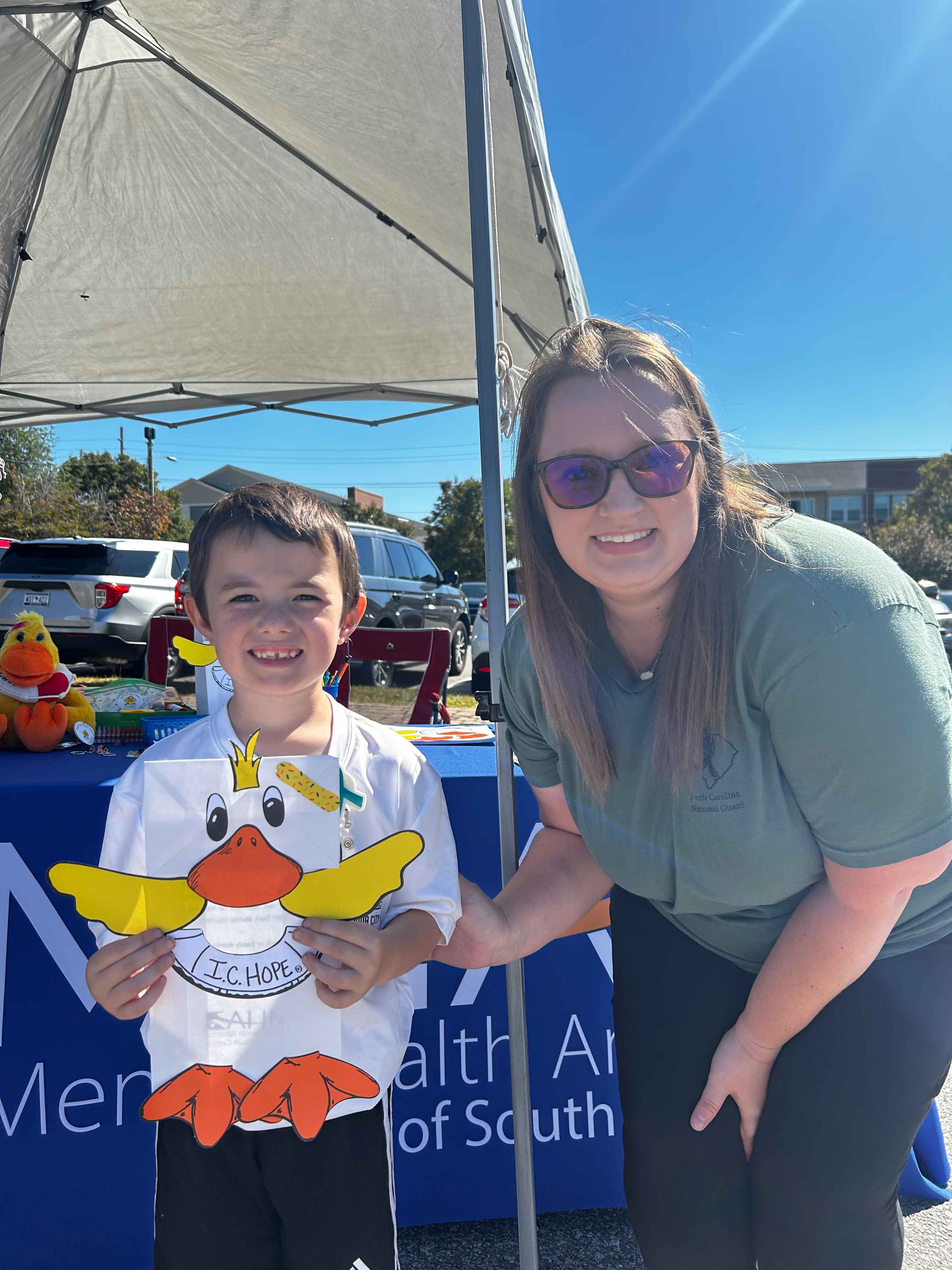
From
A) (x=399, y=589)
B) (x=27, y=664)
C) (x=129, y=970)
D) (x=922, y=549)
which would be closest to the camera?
(x=129, y=970)

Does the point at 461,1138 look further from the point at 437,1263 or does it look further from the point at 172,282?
the point at 172,282

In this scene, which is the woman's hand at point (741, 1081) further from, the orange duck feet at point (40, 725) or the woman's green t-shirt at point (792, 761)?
A: the orange duck feet at point (40, 725)

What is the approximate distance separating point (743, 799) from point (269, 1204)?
0.96m

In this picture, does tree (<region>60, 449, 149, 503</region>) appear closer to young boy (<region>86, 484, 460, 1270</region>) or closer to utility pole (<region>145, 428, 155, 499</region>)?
utility pole (<region>145, 428, 155, 499</region>)

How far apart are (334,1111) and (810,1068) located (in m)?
0.74

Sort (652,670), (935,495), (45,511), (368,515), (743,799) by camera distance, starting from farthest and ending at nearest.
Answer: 1. (368,515)
2. (935,495)
3. (45,511)
4. (652,670)
5. (743,799)

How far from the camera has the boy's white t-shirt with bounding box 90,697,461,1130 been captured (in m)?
1.15

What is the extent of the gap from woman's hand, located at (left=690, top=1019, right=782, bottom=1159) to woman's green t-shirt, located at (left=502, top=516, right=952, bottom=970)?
0.13m

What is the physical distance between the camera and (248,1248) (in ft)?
3.78

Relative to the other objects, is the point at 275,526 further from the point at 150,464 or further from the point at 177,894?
the point at 150,464

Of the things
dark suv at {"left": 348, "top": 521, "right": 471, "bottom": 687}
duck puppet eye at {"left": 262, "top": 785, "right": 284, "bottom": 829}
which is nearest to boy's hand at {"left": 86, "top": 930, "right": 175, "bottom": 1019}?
duck puppet eye at {"left": 262, "top": 785, "right": 284, "bottom": 829}

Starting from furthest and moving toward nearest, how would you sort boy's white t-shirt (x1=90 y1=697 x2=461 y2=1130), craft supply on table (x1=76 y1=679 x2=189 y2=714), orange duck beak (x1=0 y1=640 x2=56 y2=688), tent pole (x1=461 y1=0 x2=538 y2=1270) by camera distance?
craft supply on table (x1=76 y1=679 x2=189 y2=714) < orange duck beak (x1=0 y1=640 x2=56 y2=688) < tent pole (x1=461 y1=0 x2=538 y2=1270) < boy's white t-shirt (x1=90 y1=697 x2=461 y2=1130)

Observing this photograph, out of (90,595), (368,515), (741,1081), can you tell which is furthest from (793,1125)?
(368,515)

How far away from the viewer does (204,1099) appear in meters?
1.08
